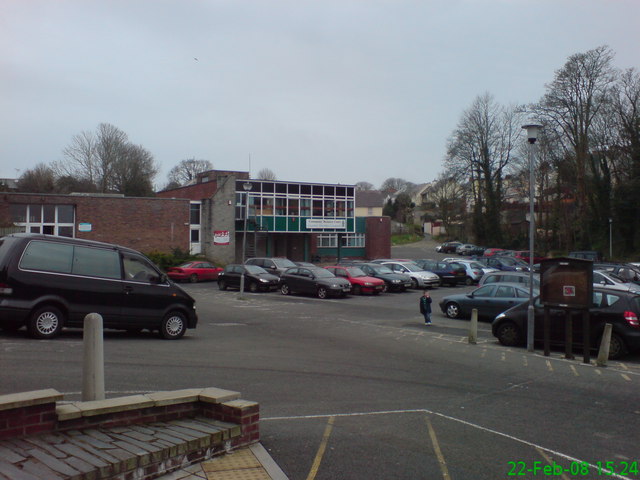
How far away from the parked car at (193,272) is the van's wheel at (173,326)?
2550cm

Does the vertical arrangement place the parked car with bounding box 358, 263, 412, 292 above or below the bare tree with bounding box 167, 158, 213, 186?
below

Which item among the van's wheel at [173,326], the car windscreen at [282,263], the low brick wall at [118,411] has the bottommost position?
the van's wheel at [173,326]

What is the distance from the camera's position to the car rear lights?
1240 cm

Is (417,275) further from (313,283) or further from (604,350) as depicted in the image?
(604,350)

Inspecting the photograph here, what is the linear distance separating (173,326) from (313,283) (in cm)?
1508

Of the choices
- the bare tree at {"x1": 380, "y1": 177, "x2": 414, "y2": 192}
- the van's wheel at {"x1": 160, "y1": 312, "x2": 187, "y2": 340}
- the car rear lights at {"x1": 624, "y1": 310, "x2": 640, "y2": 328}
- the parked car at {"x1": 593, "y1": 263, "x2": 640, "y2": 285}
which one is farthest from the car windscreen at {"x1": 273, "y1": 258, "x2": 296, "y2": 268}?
the bare tree at {"x1": 380, "y1": 177, "x2": 414, "y2": 192}

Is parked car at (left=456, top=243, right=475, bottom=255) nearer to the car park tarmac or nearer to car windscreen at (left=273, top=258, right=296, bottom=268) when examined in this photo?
car windscreen at (left=273, top=258, right=296, bottom=268)

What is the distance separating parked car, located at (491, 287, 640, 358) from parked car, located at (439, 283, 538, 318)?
13.0ft

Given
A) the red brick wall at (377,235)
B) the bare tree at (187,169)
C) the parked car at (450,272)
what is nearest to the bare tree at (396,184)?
the bare tree at (187,169)

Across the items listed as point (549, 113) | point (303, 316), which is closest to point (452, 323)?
point (303, 316)

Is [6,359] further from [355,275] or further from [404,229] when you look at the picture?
[404,229]

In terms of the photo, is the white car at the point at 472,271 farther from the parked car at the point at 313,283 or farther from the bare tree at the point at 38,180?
the bare tree at the point at 38,180

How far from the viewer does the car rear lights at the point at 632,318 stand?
40.7 feet

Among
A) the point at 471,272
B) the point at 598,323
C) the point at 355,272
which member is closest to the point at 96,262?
the point at 598,323
